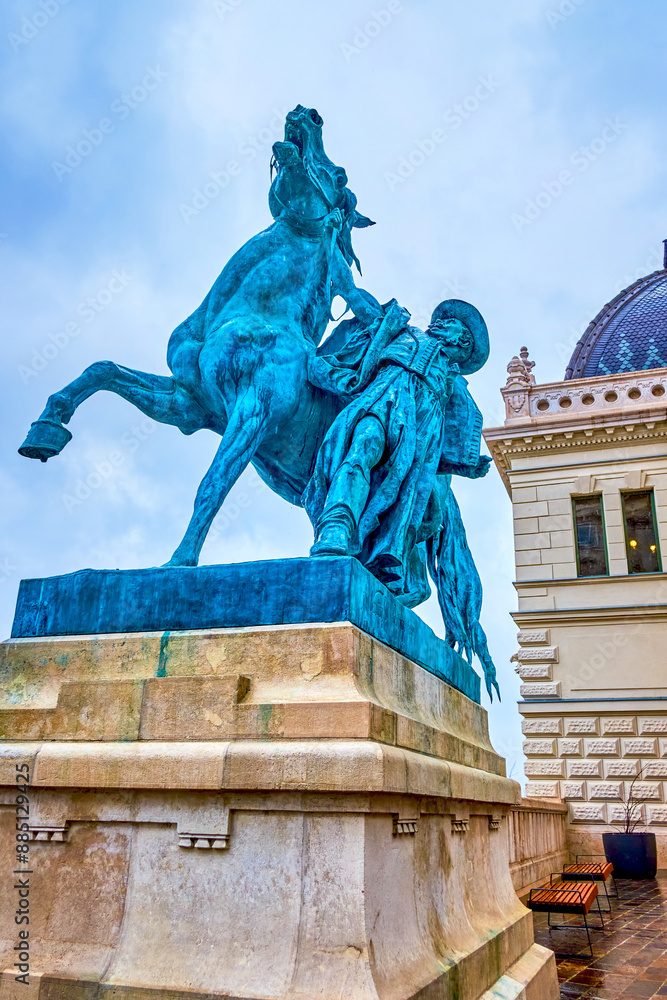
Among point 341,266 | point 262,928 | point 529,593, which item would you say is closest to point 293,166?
point 341,266

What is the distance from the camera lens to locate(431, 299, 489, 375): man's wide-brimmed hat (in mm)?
5414

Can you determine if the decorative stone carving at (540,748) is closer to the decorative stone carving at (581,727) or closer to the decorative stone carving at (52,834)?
the decorative stone carving at (581,727)

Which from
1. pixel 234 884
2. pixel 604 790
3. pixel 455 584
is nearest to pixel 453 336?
pixel 455 584

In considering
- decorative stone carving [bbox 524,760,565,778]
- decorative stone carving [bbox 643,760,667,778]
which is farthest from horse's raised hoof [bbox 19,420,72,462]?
decorative stone carving [bbox 643,760,667,778]

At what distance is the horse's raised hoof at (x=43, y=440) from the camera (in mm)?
4648

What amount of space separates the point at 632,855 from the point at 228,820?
1490cm

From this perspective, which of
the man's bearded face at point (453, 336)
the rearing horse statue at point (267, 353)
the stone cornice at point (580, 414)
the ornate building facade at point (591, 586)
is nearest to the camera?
the rearing horse statue at point (267, 353)

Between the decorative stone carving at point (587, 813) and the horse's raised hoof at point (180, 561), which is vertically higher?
the horse's raised hoof at point (180, 561)

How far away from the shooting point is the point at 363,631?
3.46m

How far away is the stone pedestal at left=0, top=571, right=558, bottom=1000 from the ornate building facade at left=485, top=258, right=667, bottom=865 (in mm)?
15858

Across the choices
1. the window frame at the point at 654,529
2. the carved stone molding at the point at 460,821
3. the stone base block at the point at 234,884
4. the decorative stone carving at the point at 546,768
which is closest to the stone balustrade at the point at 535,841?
the decorative stone carving at the point at 546,768

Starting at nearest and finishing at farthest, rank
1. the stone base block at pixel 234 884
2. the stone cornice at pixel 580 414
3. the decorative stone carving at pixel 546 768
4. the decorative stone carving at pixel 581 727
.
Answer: the stone base block at pixel 234 884 → the decorative stone carving at pixel 581 727 → the decorative stone carving at pixel 546 768 → the stone cornice at pixel 580 414

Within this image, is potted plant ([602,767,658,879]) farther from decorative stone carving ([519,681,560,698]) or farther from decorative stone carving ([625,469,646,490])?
decorative stone carving ([625,469,646,490])

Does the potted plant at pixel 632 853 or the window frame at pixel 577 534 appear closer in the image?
the potted plant at pixel 632 853
